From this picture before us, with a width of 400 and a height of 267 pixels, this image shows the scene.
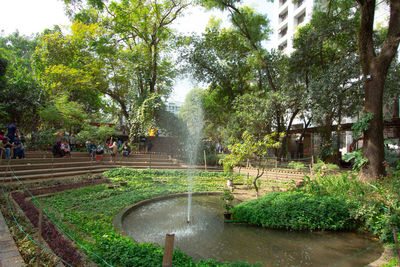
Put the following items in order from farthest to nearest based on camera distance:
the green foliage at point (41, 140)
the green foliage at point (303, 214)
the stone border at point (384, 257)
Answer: the green foliage at point (41, 140)
the green foliage at point (303, 214)
the stone border at point (384, 257)

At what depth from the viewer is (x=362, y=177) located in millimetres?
9148

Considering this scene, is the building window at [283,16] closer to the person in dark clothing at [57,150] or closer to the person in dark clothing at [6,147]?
the person in dark clothing at [57,150]

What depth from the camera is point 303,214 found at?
21.3 feet

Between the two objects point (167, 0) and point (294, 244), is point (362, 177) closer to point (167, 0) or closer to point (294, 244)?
point (294, 244)

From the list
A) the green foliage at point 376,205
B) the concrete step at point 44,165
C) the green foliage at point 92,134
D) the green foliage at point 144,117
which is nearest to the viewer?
the green foliage at point 376,205

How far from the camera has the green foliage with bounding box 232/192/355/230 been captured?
641cm

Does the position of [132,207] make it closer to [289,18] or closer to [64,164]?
[64,164]

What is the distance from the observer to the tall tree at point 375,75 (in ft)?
29.4

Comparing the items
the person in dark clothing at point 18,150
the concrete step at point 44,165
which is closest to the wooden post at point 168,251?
the concrete step at point 44,165

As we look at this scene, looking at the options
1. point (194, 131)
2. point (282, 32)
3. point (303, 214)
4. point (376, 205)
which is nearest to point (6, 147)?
point (303, 214)

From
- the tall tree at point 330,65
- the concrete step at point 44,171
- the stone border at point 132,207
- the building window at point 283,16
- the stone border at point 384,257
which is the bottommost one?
the stone border at point 384,257

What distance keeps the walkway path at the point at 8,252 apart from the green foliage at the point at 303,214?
540 centimetres

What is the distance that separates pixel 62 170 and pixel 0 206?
647cm

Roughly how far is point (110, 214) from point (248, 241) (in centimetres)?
402
